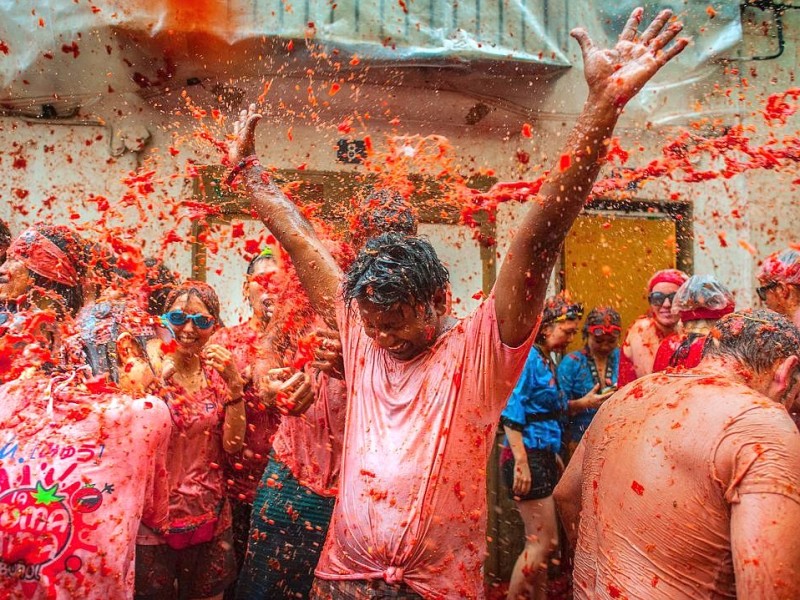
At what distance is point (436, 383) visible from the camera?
2.68 metres

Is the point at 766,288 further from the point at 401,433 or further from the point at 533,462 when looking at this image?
the point at 401,433

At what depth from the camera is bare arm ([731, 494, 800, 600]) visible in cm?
229

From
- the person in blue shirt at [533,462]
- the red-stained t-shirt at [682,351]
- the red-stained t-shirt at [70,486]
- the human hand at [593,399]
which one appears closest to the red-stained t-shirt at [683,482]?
the red-stained t-shirt at [682,351]

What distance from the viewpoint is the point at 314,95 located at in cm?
683

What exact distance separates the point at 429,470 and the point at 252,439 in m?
2.24

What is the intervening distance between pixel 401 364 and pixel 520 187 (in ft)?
3.77

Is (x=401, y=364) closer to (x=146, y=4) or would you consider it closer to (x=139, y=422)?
(x=139, y=422)

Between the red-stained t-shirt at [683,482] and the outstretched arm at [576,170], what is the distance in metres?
0.68

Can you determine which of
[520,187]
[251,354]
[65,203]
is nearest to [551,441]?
[251,354]

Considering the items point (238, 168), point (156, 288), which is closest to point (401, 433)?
point (238, 168)

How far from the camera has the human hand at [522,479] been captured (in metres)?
5.49

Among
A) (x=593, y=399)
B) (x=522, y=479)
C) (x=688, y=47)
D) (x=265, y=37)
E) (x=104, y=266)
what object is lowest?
(x=522, y=479)

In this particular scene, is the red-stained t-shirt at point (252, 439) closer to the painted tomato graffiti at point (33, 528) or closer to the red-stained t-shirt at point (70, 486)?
the red-stained t-shirt at point (70, 486)

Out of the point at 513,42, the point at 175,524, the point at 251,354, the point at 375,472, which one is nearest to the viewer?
the point at 375,472
